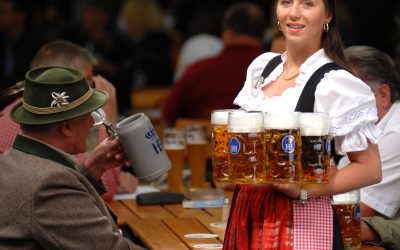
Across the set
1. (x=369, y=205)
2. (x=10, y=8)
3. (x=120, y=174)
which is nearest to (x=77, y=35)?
(x=10, y=8)

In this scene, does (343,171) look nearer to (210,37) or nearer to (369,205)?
(369,205)

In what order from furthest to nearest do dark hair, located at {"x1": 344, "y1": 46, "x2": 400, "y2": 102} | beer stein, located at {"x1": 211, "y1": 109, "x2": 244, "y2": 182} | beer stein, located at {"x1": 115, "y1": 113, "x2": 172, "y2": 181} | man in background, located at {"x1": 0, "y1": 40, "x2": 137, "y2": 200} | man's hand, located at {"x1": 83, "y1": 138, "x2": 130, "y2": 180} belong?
1. man in background, located at {"x1": 0, "y1": 40, "x2": 137, "y2": 200}
2. dark hair, located at {"x1": 344, "y1": 46, "x2": 400, "y2": 102}
3. man's hand, located at {"x1": 83, "y1": 138, "x2": 130, "y2": 180}
4. beer stein, located at {"x1": 115, "y1": 113, "x2": 172, "y2": 181}
5. beer stein, located at {"x1": 211, "y1": 109, "x2": 244, "y2": 182}

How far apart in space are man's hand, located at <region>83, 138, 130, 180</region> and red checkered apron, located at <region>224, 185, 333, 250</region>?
0.81 m

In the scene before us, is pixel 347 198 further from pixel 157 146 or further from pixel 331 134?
pixel 157 146

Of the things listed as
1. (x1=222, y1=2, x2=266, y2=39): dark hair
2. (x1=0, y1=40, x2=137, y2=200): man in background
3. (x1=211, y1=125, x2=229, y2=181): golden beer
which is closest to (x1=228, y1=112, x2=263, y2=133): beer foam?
(x1=211, y1=125, x2=229, y2=181): golden beer

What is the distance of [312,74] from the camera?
341 centimetres

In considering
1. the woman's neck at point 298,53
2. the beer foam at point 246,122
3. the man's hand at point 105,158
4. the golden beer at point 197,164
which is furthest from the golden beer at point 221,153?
the golden beer at point 197,164

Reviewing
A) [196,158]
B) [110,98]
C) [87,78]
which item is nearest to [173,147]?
[196,158]

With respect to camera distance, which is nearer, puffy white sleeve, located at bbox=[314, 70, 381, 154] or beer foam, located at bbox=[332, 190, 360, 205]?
puffy white sleeve, located at bbox=[314, 70, 381, 154]

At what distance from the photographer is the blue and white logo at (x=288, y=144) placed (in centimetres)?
318

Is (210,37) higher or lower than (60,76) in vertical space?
lower

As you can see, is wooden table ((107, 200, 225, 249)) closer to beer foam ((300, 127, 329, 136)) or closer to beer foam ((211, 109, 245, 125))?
beer foam ((211, 109, 245, 125))

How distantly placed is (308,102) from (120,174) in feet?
6.03

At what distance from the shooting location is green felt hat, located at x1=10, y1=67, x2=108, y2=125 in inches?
140
